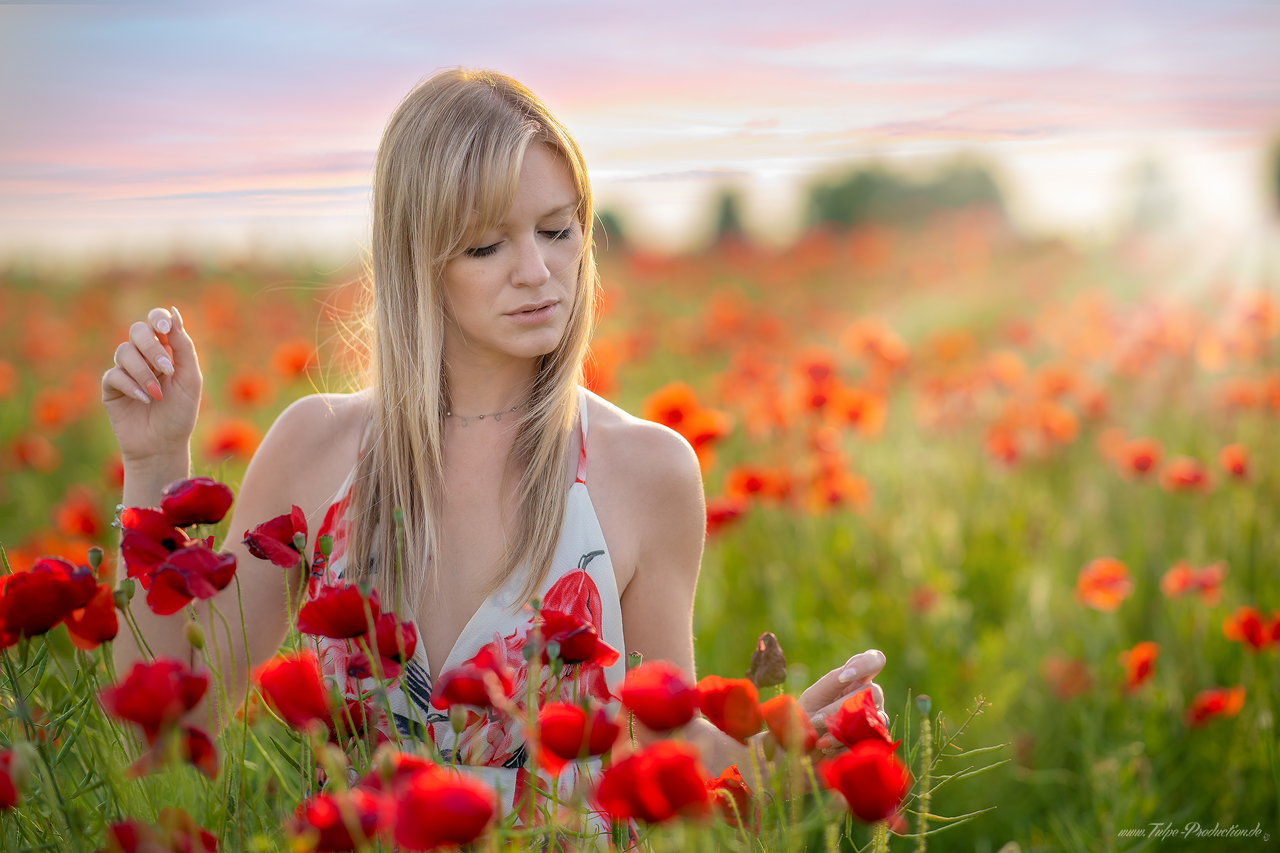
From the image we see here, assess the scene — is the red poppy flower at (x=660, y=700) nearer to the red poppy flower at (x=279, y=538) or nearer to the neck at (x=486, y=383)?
the red poppy flower at (x=279, y=538)

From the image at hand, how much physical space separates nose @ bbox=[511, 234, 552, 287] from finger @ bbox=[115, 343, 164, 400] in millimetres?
589

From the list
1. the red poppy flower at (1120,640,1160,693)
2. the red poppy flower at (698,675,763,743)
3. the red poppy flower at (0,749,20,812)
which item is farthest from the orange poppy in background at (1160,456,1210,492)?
the red poppy flower at (0,749,20,812)

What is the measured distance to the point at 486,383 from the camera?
1731 mm

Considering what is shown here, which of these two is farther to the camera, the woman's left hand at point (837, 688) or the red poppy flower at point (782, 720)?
the woman's left hand at point (837, 688)

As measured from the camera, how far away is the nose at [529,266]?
148cm

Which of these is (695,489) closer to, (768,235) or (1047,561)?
(1047,561)

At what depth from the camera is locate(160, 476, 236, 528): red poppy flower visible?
1.06 meters

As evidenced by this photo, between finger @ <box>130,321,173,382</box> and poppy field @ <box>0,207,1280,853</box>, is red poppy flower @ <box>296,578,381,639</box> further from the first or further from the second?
finger @ <box>130,321,173,382</box>

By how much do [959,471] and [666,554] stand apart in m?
2.52

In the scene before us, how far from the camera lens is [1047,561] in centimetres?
318

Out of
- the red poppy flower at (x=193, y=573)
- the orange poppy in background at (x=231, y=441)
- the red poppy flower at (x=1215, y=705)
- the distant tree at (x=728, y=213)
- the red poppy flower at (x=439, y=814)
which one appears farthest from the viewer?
the distant tree at (x=728, y=213)

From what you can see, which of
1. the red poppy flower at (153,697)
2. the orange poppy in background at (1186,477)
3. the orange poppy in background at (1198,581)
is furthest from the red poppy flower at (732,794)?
the orange poppy in background at (1186,477)

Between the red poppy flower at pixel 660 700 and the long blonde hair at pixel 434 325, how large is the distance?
2.60ft

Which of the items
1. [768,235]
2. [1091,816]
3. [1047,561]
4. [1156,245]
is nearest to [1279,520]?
[1047,561]
